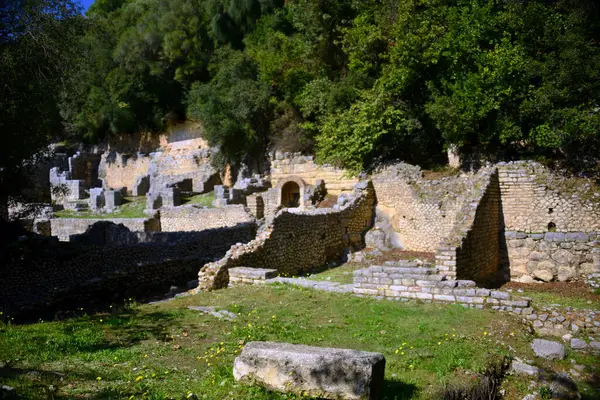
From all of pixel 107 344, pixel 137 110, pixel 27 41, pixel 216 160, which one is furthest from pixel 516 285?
pixel 137 110

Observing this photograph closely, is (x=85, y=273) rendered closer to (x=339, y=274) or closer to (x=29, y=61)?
(x=29, y=61)

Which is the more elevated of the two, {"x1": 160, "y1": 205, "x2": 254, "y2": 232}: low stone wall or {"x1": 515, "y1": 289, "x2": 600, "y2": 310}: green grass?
{"x1": 160, "y1": 205, "x2": 254, "y2": 232}: low stone wall

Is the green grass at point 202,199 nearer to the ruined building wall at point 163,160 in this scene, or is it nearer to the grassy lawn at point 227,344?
the ruined building wall at point 163,160

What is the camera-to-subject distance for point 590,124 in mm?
14109

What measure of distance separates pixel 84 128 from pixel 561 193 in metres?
42.3

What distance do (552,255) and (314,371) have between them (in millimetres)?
10568

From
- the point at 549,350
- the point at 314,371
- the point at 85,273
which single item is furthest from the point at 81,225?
the point at 549,350

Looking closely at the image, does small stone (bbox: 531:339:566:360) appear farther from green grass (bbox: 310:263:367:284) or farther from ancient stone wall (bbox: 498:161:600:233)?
ancient stone wall (bbox: 498:161:600:233)

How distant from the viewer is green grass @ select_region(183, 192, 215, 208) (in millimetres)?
27188

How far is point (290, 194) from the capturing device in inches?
1002

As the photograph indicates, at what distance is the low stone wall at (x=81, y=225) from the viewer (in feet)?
79.8

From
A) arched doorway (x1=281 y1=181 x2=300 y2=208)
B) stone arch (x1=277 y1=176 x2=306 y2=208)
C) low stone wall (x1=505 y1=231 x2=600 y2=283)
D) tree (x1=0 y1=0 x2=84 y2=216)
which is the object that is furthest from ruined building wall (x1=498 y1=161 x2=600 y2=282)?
tree (x1=0 y1=0 x2=84 y2=216)

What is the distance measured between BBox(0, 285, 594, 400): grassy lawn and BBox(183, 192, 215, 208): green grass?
17.4 metres

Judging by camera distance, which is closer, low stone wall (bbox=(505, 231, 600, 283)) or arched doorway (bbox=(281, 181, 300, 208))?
low stone wall (bbox=(505, 231, 600, 283))
